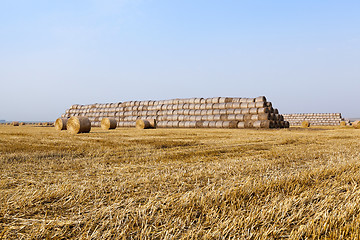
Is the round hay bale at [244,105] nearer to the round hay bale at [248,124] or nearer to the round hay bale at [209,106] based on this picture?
the round hay bale at [248,124]

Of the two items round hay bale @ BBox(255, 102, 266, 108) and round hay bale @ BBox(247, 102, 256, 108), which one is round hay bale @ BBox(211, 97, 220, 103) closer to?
round hay bale @ BBox(247, 102, 256, 108)

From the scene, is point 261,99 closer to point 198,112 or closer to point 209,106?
point 209,106

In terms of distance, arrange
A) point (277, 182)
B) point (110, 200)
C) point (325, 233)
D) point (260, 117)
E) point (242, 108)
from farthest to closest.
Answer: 1. point (242, 108)
2. point (260, 117)
3. point (277, 182)
4. point (110, 200)
5. point (325, 233)

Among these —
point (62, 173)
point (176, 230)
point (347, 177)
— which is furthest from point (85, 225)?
point (347, 177)

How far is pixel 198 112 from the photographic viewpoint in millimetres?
24641

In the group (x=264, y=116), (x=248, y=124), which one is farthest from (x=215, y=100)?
(x=264, y=116)

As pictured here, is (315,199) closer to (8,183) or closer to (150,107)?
(8,183)

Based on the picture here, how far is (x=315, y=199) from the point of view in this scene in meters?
2.44

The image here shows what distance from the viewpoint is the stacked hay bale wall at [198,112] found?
834 inches

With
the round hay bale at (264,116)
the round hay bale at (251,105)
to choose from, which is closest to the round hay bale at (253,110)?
the round hay bale at (251,105)

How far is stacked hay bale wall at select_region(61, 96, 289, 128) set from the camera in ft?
69.5

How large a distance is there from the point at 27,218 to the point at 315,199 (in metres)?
2.32

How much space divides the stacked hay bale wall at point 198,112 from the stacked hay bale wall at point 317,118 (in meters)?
22.8

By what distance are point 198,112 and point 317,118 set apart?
27.8 meters
